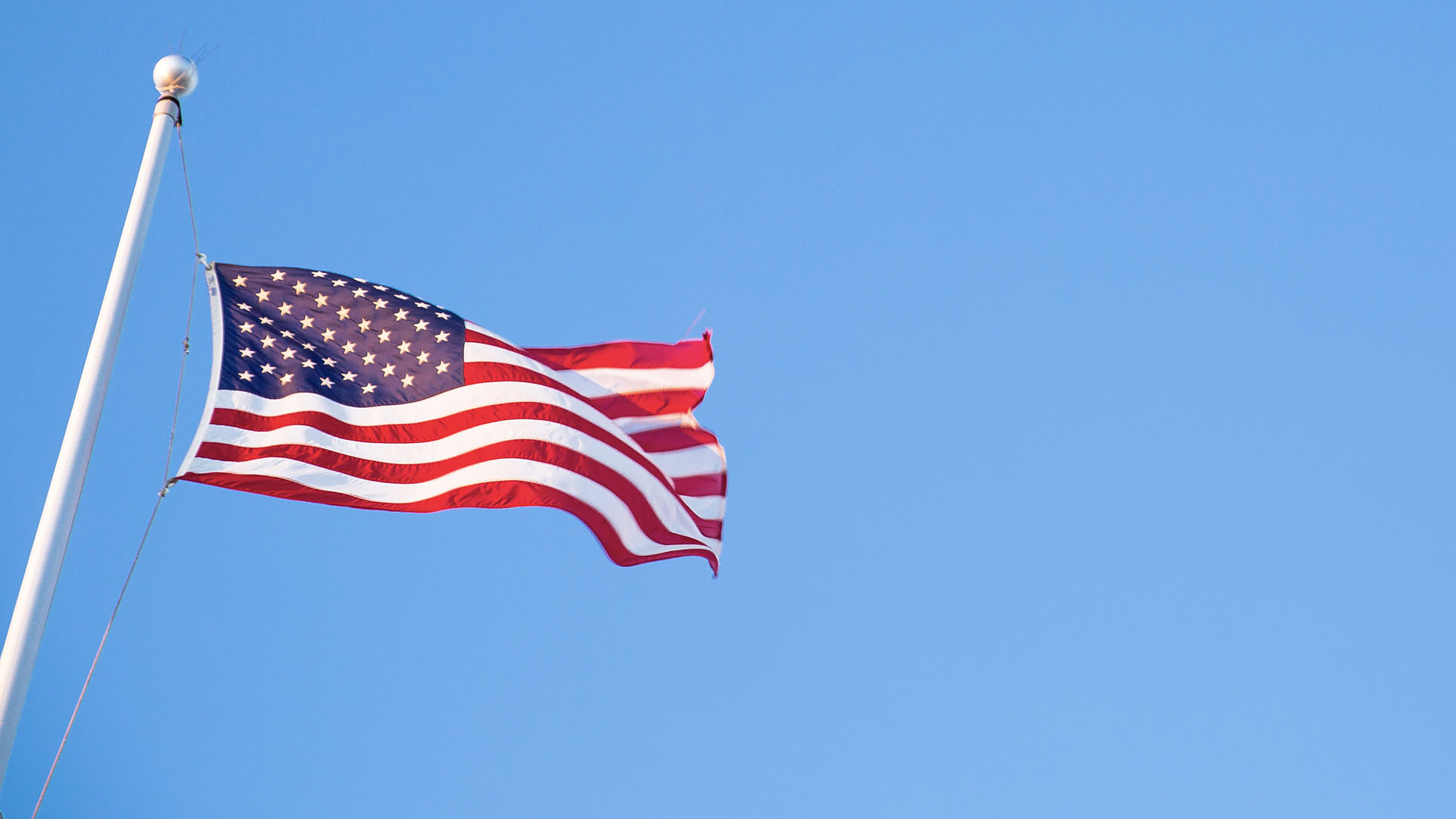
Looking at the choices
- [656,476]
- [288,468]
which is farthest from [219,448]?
[656,476]

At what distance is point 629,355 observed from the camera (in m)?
19.8

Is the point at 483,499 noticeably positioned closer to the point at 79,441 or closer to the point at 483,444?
the point at 483,444

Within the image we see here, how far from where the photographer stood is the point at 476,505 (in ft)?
55.2

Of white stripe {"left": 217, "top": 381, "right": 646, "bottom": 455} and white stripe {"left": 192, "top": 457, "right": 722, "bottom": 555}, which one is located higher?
white stripe {"left": 217, "top": 381, "right": 646, "bottom": 455}

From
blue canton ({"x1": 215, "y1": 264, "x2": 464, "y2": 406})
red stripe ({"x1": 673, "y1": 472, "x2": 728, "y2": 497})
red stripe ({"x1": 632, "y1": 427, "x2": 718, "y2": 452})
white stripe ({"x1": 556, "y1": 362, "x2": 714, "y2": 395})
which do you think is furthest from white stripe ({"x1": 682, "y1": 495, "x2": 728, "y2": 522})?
blue canton ({"x1": 215, "y1": 264, "x2": 464, "y2": 406})

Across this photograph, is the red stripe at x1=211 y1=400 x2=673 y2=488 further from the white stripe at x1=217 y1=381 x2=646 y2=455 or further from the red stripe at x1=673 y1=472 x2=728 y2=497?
the red stripe at x1=673 y1=472 x2=728 y2=497

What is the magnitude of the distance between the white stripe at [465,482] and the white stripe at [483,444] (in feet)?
0.69

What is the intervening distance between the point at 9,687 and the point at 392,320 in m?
6.13

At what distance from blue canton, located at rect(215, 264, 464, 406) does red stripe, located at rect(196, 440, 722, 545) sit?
0.64m

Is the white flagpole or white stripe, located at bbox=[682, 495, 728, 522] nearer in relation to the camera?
the white flagpole

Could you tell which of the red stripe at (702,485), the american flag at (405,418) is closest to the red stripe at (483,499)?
the american flag at (405,418)

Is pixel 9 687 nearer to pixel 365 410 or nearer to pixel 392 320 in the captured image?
pixel 365 410

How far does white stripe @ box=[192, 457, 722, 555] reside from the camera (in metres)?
15.3

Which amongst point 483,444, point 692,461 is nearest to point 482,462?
point 483,444
